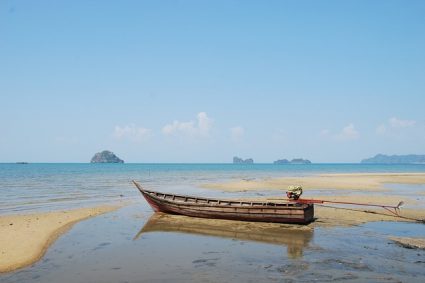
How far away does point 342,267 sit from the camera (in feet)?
39.2

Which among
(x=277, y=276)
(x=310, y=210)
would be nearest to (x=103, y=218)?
(x=310, y=210)

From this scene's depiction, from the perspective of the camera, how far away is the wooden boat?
1936 centimetres

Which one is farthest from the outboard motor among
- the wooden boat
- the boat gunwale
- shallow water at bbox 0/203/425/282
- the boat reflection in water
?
shallow water at bbox 0/203/425/282

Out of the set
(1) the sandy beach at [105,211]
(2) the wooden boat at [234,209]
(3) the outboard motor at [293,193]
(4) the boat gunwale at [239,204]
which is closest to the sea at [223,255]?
(1) the sandy beach at [105,211]

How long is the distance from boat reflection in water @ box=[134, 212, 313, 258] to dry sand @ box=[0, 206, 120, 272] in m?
3.82

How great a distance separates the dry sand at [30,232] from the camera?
42.2 ft

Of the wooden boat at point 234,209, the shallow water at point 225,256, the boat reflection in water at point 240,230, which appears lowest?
the shallow water at point 225,256

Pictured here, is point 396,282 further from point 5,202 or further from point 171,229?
point 5,202

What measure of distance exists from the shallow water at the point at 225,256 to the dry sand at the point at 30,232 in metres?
0.52

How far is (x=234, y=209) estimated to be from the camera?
67.5ft

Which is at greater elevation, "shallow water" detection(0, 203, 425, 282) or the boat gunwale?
the boat gunwale

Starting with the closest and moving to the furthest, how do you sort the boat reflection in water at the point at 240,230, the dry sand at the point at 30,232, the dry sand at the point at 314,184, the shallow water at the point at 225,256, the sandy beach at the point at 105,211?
the shallow water at the point at 225,256, the dry sand at the point at 30,232, the sandy beach at the point at 105,211, the boat reflection in water at the point at 240,230, the dry sand at the point at 314,184

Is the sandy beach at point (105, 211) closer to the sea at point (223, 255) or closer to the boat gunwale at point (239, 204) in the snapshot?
the sea at point (223, 255)

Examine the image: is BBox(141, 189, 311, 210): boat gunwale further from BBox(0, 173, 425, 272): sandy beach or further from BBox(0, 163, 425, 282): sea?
BBox(0, 163, 425, 282): sea
